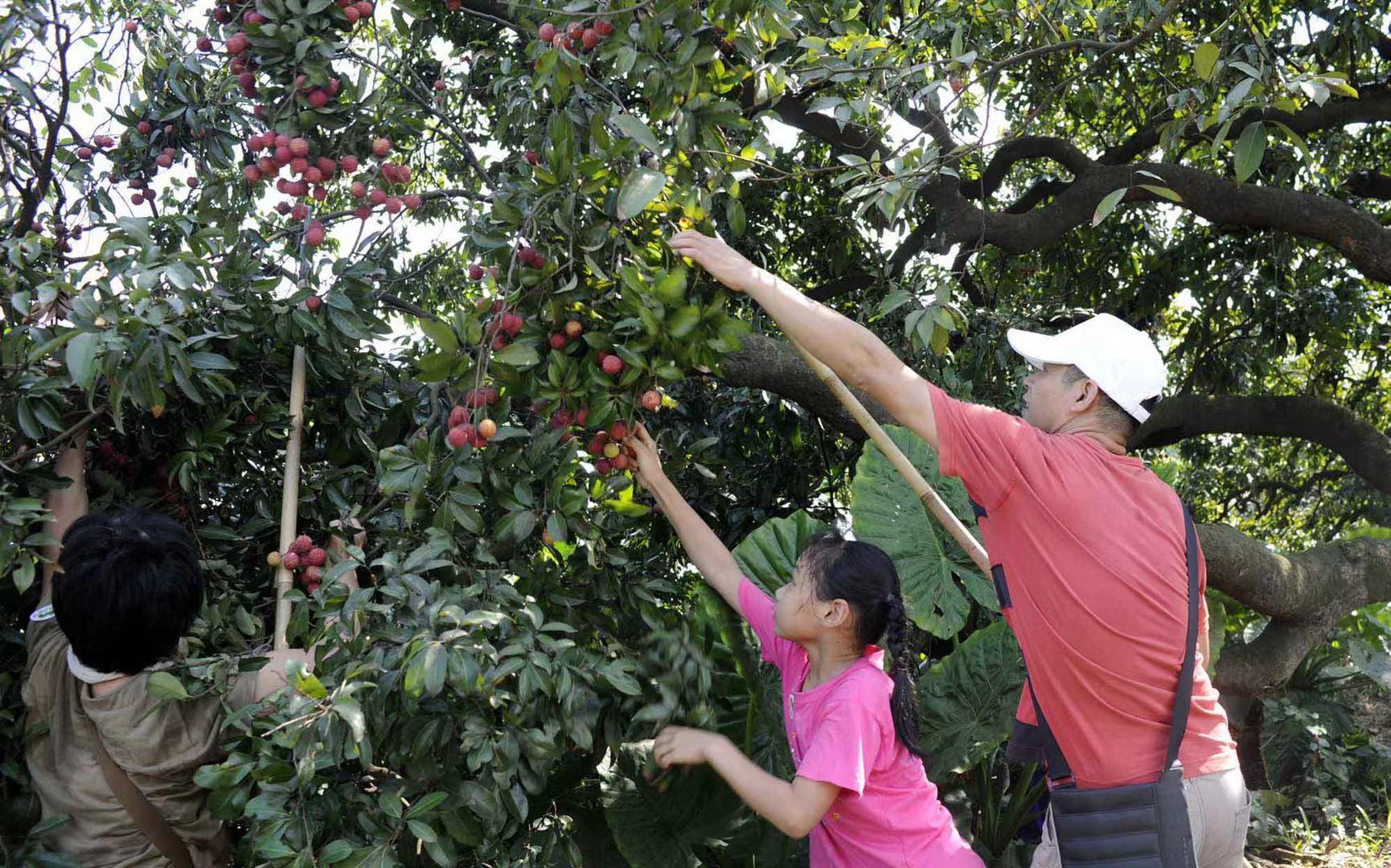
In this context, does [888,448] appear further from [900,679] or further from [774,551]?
[774,551]

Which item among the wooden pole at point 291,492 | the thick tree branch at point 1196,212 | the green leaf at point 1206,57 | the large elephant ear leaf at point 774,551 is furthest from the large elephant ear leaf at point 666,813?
the thick tree branch at point 1196,212

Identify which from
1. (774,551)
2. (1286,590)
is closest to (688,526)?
(774,551)

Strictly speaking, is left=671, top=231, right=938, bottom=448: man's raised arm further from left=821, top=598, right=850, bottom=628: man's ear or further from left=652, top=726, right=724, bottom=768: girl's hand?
left=652, top=726, right=724, bottom=768: girl's hand

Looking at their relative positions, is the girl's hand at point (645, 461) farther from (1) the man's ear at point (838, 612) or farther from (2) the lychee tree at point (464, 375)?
(1) the man's ear at point (838, 612)

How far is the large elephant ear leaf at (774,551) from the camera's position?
3369 mm

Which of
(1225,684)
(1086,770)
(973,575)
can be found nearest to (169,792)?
(1086,770)

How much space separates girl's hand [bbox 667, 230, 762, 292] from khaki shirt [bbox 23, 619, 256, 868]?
43.4 inches

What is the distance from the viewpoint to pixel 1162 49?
17.3 ft

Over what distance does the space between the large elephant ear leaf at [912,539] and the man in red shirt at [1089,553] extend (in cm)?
168

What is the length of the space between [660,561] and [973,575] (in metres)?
1.16

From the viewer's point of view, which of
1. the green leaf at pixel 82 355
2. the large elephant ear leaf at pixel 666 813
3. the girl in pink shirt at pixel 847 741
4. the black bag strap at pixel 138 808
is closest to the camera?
the green leaf at pixel 82 355

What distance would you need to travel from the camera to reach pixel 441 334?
204 cm

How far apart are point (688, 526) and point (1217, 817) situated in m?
1.18

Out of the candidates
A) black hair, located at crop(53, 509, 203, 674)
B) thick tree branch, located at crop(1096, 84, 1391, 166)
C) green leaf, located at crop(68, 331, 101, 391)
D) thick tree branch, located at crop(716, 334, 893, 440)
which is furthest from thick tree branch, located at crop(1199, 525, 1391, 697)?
green leaf, located at crop(68, 331, 101, 391)
